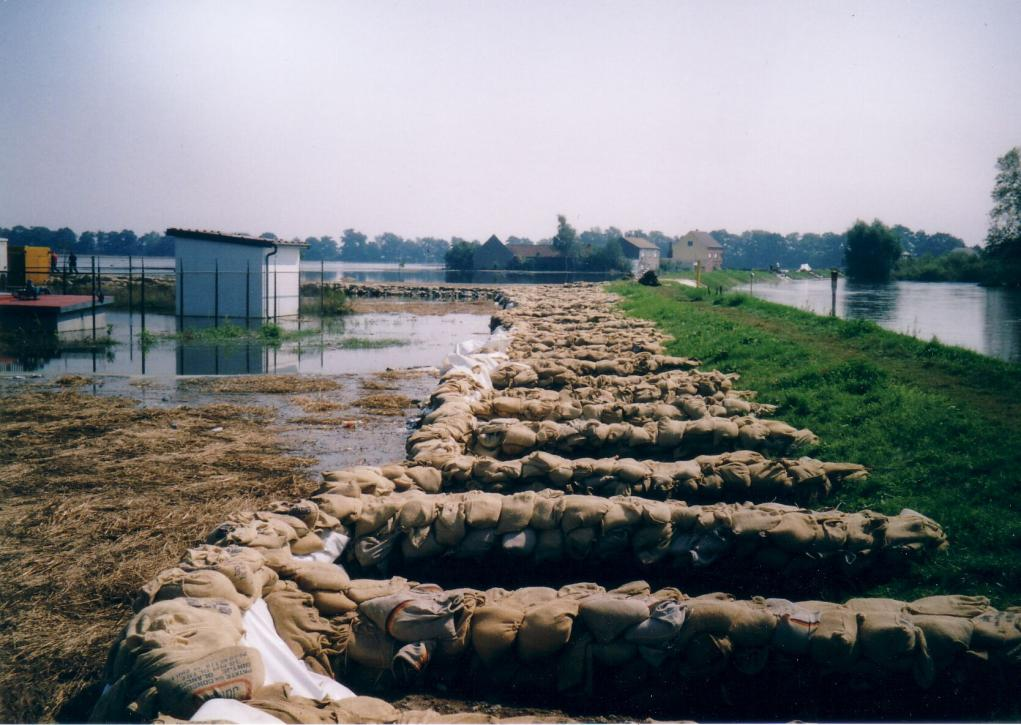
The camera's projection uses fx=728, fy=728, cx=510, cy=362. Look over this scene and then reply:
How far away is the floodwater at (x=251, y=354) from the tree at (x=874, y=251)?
4169cm

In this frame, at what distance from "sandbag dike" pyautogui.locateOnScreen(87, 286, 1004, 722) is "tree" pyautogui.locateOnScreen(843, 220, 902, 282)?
185 feet

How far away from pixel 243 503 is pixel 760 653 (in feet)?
16.2

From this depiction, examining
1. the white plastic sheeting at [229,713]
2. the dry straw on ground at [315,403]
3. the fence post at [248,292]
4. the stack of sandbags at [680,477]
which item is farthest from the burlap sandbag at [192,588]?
the fence post at [248,292]

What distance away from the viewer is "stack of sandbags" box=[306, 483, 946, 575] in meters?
5.30

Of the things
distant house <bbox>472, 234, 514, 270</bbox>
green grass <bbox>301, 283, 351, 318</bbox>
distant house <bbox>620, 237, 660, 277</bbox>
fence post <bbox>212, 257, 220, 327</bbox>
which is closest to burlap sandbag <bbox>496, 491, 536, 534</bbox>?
fence post <bbox>212, 257, 220, 327</bbox>

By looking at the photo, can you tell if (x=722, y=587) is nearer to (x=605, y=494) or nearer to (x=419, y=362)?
Result: (x=605, y=494)

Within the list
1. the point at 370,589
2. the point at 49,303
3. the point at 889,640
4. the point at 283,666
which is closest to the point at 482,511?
the point at 370,589

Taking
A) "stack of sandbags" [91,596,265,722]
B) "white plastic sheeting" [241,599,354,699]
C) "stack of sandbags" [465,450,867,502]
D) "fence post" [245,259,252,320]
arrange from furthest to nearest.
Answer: "fence post" [245,259,252,320] → "stack of sandbags" [465,450,867,502] → "white plastic sheeting" [241,599,354,699] → "stack of sandbags" [91,596,265,722]

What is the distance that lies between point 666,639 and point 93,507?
549 centimetres

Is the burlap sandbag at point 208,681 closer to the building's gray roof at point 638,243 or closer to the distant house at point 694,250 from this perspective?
the building's gray roof at point 638,243

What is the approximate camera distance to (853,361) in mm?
9875

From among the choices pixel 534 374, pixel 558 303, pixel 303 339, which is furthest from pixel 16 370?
pixel 558 303

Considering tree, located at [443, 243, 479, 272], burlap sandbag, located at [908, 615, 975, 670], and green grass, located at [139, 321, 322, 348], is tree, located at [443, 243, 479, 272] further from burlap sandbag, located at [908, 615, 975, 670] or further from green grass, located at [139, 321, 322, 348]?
burlap sandbag, located at [908, 615, 975, 670]

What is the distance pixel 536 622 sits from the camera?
155 inches
